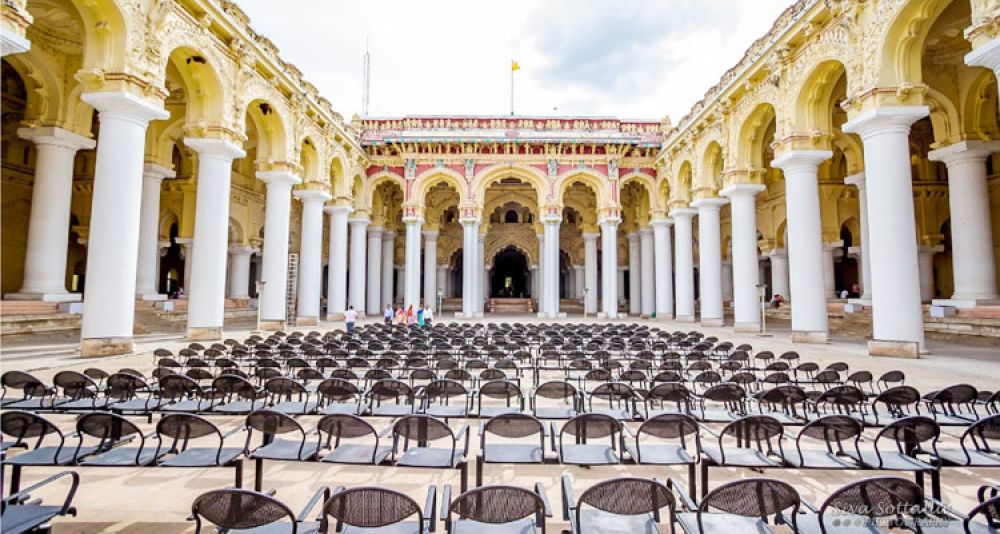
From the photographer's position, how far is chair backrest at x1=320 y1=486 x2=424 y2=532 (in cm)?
229

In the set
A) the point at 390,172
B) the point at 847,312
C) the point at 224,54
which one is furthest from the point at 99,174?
the point at 847,312

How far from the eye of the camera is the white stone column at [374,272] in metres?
27.0

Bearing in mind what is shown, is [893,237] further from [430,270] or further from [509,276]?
[509,276]

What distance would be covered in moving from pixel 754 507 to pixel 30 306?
18.0 m

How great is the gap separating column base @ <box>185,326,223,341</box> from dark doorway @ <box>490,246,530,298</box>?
Result: 99.1 ft

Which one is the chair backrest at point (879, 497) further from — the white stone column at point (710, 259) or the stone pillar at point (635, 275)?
the stone pillar at point (635, 275)

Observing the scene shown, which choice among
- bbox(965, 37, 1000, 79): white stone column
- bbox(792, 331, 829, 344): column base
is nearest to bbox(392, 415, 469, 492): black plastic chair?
bbox(965, 37, 1000, 79): white stone column

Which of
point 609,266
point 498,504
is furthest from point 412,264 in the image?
point 498,504

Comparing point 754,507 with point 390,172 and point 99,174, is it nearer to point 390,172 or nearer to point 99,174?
point 99,174

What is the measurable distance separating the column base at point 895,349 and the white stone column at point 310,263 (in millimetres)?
18581

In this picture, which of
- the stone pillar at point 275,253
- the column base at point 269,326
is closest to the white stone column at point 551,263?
the stone pillar at point 275,253

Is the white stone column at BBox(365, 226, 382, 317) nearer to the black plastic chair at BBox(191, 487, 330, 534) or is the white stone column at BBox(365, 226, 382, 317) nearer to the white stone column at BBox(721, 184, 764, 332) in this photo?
the white stone column at BBox(721, 184, 764, 332)

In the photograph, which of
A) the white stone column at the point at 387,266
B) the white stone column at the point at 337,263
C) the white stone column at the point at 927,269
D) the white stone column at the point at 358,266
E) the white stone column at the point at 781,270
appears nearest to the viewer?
the white stone column at the point at 927,269

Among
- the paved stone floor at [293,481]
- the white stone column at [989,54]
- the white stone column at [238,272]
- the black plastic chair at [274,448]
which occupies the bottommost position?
the paved stone floor at [293,481]
